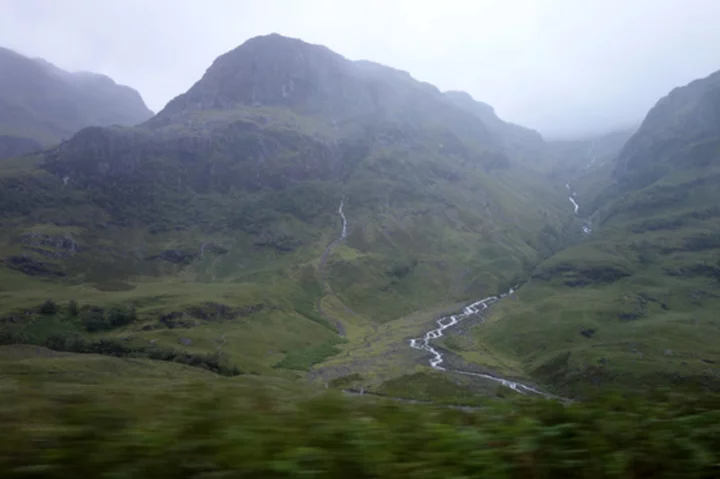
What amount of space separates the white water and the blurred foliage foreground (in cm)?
7282

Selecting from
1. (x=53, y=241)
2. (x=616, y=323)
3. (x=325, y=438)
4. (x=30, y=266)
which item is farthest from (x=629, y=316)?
(x=53, y=241)

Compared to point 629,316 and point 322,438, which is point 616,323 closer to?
point 629,316

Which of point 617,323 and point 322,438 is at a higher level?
point 322,438

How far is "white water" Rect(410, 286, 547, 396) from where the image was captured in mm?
105312

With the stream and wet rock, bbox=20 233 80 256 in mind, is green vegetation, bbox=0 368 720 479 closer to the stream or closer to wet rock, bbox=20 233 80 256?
the stream

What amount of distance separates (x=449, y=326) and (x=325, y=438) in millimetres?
154155

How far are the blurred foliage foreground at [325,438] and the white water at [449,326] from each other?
72.8 meters

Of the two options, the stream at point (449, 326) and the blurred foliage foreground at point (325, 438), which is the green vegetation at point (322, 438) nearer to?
the blurred foliage foreground at point (325, 438)

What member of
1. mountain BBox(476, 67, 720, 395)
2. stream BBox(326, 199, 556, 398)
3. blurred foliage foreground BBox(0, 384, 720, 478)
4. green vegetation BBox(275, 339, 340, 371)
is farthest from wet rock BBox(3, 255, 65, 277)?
blurred foliage foreground BBox(0, 384, 720, 478)

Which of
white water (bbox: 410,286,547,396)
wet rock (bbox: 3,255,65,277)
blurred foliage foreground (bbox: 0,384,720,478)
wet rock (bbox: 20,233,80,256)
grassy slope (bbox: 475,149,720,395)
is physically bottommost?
white water (bbox: 410,286,547,396)

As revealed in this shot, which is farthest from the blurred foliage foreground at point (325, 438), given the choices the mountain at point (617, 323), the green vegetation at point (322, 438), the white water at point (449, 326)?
the mountain at point (617, 323)

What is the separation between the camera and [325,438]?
5434mm

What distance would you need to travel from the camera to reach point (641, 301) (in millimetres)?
157125

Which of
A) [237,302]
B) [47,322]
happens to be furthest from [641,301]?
[47,322]
